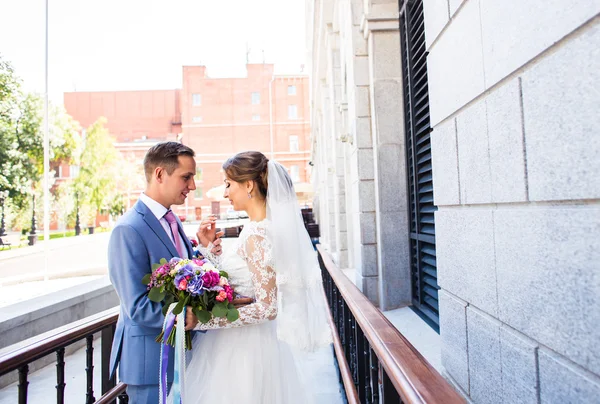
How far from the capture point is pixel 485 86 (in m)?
1.35

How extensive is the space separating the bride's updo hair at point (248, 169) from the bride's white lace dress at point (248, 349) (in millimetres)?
326

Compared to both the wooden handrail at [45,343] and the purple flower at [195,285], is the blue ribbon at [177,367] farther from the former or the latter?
the wooden handrail at [45,343]

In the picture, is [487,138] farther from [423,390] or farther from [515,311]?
[423,390]

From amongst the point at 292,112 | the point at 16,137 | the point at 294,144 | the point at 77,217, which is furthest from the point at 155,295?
the point at 292,112

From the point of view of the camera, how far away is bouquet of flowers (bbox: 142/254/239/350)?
1828 mm

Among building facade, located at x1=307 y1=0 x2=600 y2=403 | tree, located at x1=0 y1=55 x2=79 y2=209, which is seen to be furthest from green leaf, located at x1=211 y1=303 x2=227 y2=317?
tree, located at x1=0 y1=55 x2=79 y2=209

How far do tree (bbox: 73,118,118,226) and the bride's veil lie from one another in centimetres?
3540

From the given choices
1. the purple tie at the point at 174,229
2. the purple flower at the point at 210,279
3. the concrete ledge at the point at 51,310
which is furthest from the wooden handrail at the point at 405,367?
the concrete ledge at the point at 51,310

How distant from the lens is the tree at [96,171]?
Answer: 1297 inches

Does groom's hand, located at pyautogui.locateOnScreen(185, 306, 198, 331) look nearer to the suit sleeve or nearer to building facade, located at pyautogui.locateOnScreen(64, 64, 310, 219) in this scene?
the suit sleeve

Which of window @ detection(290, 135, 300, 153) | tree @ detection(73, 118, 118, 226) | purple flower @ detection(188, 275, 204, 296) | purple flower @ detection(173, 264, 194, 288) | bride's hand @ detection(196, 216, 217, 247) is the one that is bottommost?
purple flower @ detection(188, 275, 204, 296)

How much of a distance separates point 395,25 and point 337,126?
10.4 ft

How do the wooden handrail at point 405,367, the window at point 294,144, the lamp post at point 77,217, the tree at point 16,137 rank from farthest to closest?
the window at point 294,144, the lamp post at point 77,217, the tree at point 16,137, the wooden handrail at point 405,367

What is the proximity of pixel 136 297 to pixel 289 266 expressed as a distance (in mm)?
930
